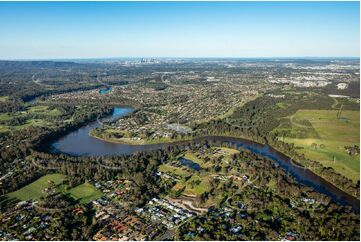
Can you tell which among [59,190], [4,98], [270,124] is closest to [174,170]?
[59,190]

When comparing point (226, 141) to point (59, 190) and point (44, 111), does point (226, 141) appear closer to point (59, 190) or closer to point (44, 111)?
point (59, 190)

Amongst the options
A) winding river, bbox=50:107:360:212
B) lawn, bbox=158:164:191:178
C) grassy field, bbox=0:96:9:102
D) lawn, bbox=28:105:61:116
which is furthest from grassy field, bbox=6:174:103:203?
grassy field, bbox=0:96:9:102

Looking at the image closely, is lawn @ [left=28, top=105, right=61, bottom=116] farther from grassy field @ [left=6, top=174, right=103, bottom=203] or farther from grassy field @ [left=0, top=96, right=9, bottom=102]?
grassy field @ [left=6, top=174, right=103, bottom=203]

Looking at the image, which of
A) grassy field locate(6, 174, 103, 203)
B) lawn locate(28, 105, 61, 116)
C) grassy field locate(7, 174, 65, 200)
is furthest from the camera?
lawn locate(28, 105, 61, 116)


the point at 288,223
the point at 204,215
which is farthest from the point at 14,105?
the point at 288,223

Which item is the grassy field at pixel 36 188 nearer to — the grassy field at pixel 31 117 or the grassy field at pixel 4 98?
the grassy field at pixel 31 117

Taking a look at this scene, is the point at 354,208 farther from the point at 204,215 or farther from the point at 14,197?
the point at 14,197

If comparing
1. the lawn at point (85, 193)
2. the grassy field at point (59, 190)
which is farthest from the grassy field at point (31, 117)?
the lawn at point (85, 193)
